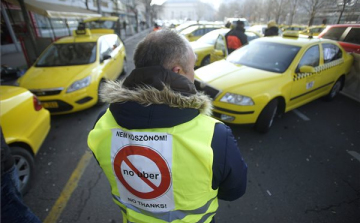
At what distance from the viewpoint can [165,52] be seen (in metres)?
1.00

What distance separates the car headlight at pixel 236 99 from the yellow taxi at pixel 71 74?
9.46ft

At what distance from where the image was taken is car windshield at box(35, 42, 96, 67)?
4.77 m

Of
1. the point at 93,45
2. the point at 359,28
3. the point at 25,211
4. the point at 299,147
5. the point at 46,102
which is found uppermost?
the point at 359,28

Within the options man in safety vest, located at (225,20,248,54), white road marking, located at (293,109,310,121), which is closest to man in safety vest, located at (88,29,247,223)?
white road marking, located at (293,109,310,121)

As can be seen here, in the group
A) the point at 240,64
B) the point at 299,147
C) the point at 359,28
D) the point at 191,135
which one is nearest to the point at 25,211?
the point at 191,135

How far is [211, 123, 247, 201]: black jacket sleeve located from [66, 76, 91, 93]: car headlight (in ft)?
12.8

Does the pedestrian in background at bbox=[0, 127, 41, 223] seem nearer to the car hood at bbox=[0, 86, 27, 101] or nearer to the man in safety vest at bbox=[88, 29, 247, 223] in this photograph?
the man in safety vest at bbox=[88, 29, 247, 223]

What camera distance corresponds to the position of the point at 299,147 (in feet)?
10.7

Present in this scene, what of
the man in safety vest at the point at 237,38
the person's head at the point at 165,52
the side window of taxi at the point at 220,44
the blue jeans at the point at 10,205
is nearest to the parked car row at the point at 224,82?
the side window of taxi at the point at 220,44

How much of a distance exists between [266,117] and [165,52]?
9.38 feet

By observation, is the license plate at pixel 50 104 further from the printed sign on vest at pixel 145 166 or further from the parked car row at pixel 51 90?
the printed sign on vest at pixel 145 166

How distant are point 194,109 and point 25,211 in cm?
135

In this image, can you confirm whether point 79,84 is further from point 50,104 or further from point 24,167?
point 24,167

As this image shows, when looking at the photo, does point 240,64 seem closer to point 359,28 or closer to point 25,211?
point 359,28
